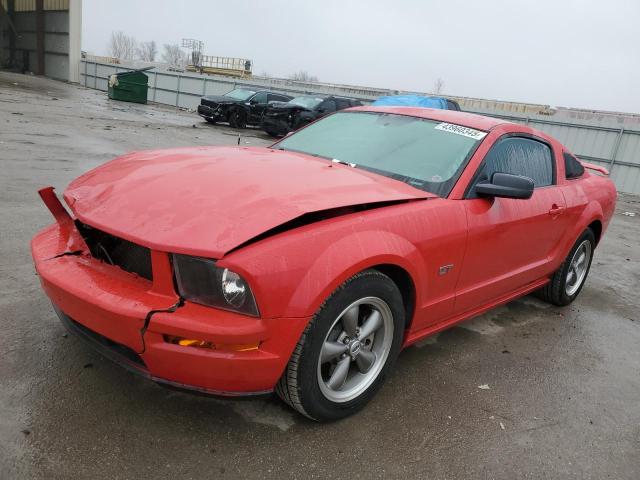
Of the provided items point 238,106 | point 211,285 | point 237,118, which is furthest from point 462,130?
point 237,118

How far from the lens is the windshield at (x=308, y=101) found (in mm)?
18402

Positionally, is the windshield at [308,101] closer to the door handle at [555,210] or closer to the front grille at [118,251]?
the door handle at [555,210]

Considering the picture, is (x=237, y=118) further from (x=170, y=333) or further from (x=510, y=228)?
(x=170, y=333)

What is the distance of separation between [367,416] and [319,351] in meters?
0.59

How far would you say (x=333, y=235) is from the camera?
2.15 meters

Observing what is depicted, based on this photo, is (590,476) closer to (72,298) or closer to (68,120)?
(72,298)

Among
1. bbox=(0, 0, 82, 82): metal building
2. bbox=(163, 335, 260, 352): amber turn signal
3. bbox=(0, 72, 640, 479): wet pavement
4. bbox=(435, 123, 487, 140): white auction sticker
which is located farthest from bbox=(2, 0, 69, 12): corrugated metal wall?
bbox=(163, 335, 260, 352): amber turn signal

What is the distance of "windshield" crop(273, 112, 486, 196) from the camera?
2.95 meters

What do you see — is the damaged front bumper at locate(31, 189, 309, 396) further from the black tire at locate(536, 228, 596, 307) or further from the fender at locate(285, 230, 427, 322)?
the black tire at locate(536, 228, 596, 307)

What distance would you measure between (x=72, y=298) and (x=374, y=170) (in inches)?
69.0

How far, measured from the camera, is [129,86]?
84.8ft

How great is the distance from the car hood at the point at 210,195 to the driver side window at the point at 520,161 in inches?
23.7

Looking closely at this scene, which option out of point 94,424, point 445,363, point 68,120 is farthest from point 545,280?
point 68,120

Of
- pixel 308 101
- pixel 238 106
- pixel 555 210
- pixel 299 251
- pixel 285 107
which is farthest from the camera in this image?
pixel 238 106
